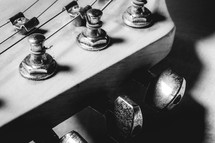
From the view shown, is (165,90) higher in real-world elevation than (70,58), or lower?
lower

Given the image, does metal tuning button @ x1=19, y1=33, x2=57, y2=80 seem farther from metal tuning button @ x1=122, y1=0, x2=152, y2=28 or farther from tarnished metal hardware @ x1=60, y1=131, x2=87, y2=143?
metal tuning button @ x1=122, y1=0, x2=152, y2=28

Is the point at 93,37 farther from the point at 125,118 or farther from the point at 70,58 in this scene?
the point at 125,118

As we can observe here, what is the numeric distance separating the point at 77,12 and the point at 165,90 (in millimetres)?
398

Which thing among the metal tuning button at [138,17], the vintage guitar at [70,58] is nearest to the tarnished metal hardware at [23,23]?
the vintage guitar at [70,58]

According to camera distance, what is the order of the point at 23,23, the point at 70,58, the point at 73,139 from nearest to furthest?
the point at 73,139, the point at 70,58, the point at 23,23

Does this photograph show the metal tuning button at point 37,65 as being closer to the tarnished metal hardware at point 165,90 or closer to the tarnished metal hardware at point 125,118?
the tarnished metal hardware at point 125,118

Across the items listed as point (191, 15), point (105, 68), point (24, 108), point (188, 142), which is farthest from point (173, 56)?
point (24, 108)

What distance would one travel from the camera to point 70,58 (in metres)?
0.95

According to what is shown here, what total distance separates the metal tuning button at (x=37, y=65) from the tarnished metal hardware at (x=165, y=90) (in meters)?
0.30

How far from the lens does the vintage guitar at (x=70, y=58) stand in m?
0.82

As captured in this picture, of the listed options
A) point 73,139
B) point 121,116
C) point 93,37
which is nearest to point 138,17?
point 93,37

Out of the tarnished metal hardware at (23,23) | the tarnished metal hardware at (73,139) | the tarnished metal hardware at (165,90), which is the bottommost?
the tarnished metal hardware at (165,90)

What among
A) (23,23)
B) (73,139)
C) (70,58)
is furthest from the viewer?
(23,23)

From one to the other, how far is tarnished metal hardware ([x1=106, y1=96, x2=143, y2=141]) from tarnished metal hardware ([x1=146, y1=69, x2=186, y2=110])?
0.40 ft
